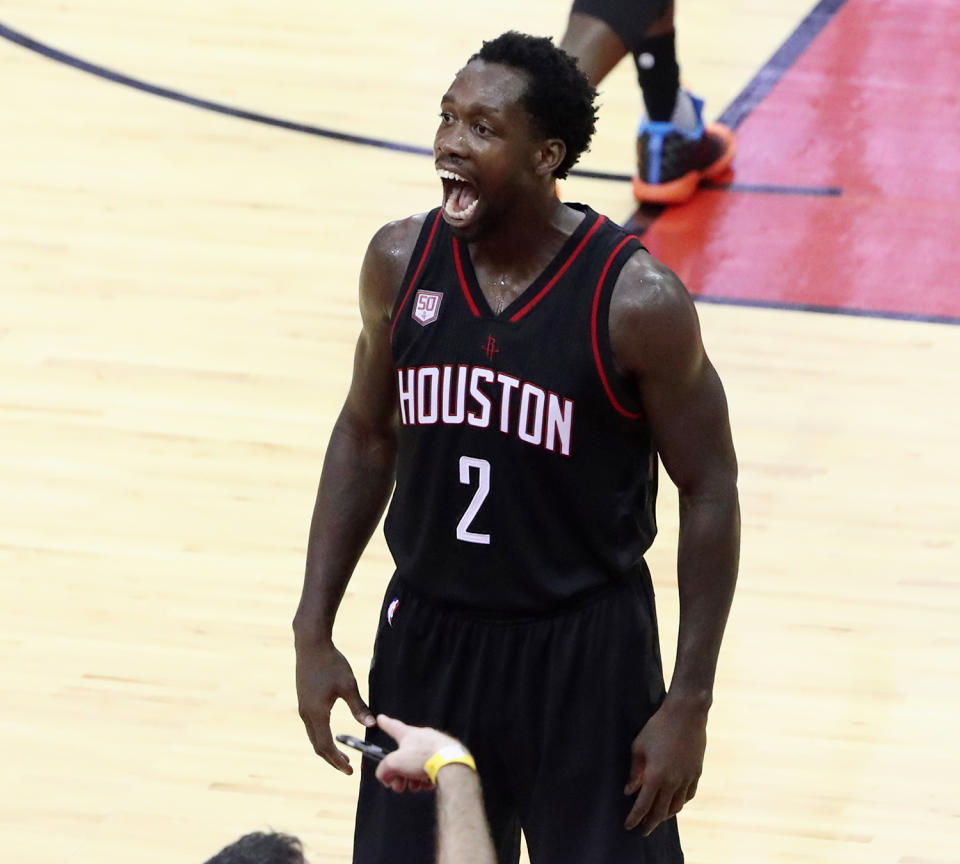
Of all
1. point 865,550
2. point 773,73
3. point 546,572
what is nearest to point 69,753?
point 546,572

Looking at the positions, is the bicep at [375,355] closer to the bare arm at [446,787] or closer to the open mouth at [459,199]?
the open mouth at [459,199]

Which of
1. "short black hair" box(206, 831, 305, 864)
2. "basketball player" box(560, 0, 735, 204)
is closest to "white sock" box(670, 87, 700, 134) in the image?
"basketball player" box(560, 0, 735, 204)

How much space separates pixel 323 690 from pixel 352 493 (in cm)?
31

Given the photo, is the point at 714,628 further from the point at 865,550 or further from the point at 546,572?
the point at 865,550

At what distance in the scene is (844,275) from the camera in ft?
19.5

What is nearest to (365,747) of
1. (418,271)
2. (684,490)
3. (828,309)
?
(684,490)

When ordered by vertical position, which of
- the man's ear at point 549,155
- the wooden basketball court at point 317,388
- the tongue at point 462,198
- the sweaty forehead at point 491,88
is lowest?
the wooden basketball court at point 317,388

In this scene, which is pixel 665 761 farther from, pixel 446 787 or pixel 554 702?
pixel 446 787

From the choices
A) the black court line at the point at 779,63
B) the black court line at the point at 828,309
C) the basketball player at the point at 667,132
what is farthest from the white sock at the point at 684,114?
the black court line at the point at 828,309

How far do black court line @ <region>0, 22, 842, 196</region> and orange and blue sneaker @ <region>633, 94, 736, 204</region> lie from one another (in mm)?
173

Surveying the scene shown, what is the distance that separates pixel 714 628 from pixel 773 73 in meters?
5.26

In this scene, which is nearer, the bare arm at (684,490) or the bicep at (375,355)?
the bare arm at (684,490)

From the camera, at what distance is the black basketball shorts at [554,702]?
2.58m

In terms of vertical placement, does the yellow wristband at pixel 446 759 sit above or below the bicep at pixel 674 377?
below
